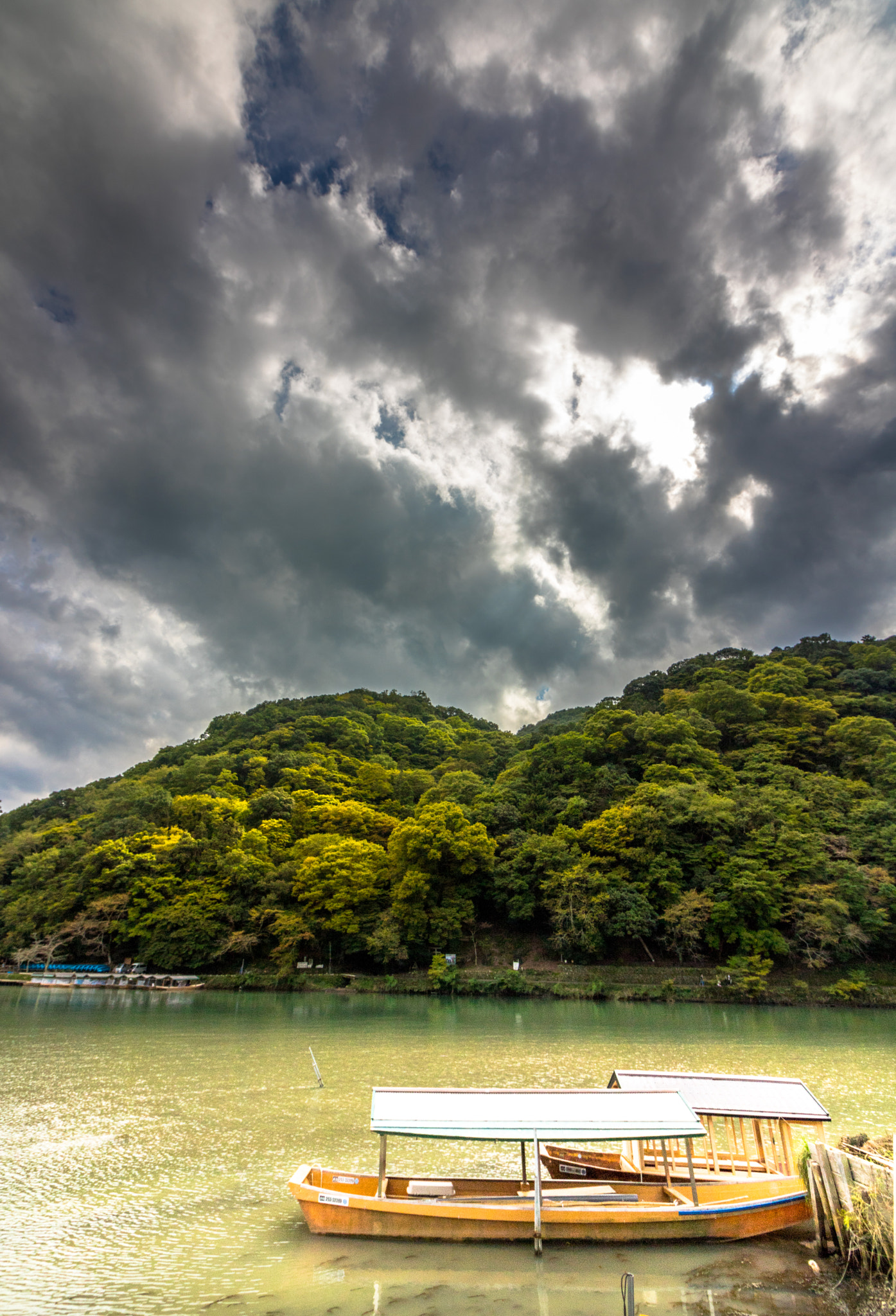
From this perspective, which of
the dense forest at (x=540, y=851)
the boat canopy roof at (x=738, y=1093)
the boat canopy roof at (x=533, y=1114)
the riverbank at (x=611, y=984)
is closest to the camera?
the boat canopy roof at (x=533, y=1114)

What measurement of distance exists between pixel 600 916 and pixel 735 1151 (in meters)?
34.1

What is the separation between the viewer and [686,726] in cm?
6097

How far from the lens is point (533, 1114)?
923cm

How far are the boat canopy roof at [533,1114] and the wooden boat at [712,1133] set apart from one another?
62 centimetres

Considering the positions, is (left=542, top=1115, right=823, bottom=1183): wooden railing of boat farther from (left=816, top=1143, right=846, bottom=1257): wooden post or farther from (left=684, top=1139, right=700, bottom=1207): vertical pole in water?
(left=816, top=1143, right=846, bottom=1257): wooden post

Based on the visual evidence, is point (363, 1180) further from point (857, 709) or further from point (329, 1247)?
point (857, 709)

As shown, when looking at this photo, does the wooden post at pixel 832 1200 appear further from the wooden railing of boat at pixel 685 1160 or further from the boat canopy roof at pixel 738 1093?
the wooden railing of boat at pixel 685 1160

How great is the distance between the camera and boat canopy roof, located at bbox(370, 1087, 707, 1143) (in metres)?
8.89

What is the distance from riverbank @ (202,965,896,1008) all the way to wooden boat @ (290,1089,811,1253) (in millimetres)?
34880

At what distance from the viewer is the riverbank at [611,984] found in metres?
38.8

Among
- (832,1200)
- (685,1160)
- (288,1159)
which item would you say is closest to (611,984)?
(685,1160)

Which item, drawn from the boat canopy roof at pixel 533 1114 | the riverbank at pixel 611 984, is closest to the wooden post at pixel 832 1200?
the boat canopy roof at pixel 533 1114

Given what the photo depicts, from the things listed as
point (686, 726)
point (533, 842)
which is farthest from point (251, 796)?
point (686, 726)

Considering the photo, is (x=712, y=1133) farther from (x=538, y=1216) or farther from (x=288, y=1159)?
(x=288, y=1159)
